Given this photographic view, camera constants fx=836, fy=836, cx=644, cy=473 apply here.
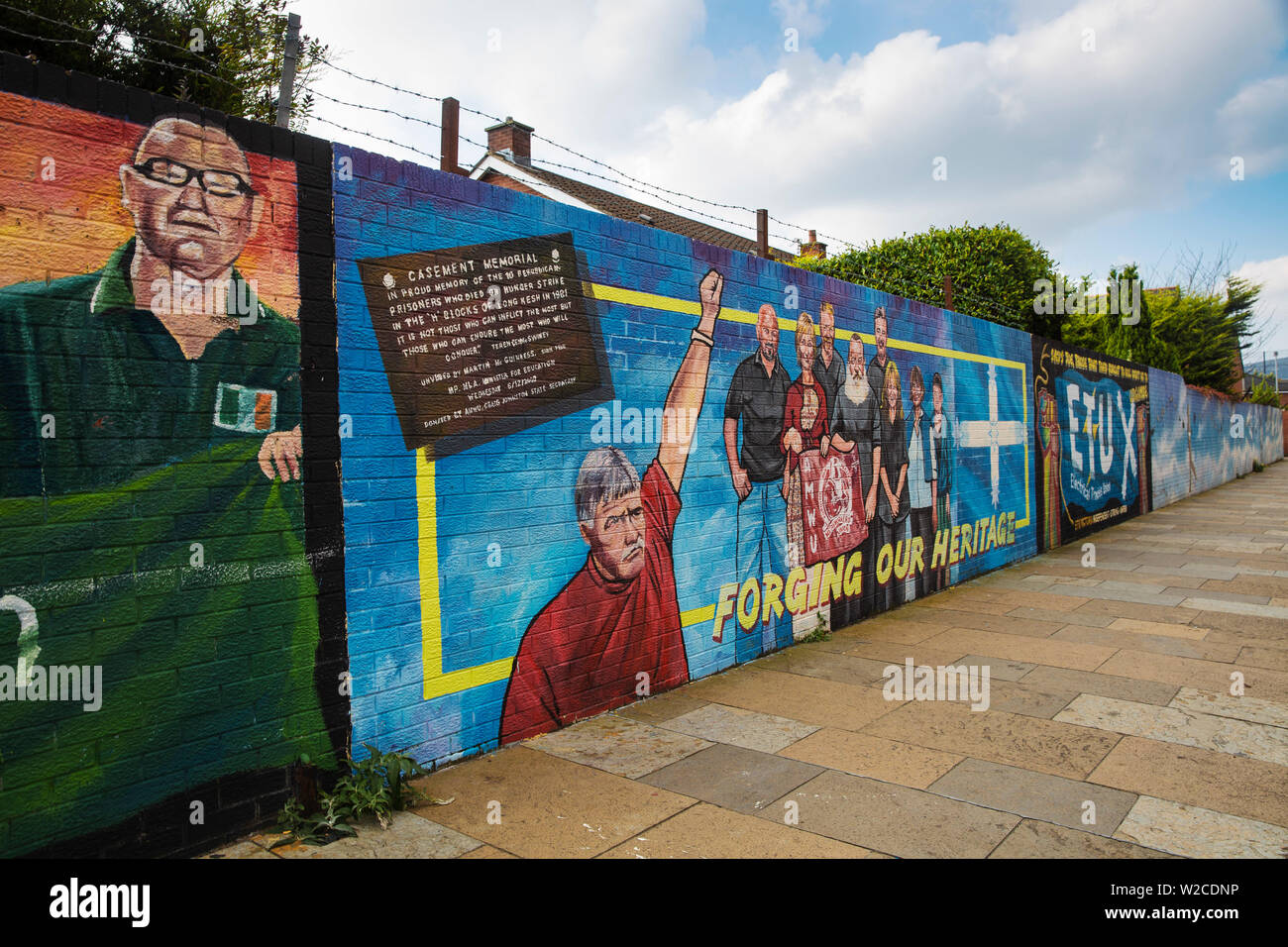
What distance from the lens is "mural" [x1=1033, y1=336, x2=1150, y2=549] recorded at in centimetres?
1275

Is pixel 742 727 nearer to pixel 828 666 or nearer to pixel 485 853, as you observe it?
pixel 828 666

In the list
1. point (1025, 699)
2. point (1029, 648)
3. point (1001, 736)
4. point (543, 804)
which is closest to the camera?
point (543, 804)

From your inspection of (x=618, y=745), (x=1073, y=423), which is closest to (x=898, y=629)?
(x=618, y=745)

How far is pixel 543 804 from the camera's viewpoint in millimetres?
3904

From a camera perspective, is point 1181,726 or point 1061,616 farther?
point 1061,616

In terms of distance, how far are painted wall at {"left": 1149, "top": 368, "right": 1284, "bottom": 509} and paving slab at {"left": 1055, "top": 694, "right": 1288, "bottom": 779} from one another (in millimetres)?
16170

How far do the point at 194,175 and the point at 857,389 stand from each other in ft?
20.0

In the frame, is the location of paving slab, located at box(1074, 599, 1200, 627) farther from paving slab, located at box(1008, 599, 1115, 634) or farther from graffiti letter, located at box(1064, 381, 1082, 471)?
graffiti letter, located at box(1064, 381, 1082, 471)

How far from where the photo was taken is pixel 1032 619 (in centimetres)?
803

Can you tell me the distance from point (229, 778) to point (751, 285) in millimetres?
5008

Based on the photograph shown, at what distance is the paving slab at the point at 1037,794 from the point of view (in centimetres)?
381

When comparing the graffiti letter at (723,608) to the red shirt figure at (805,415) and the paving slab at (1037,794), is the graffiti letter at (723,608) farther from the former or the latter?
the paving slab at (1037,794)
